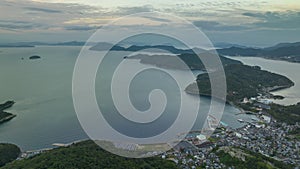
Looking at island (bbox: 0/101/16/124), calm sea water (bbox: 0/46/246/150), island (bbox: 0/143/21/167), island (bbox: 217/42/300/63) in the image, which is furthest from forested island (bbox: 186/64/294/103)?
island (bbox: 217/42/300/63)

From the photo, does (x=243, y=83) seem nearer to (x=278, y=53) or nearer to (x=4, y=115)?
(x=4, y=115)

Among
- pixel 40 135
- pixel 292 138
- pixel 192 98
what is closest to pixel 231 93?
pixel 192 98

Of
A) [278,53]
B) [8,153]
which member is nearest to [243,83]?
[8,153]

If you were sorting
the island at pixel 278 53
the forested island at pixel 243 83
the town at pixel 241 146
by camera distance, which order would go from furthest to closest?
1. the island at pixel 278 53
2. the forested island at pixel 243 83
3. the town at pixel 241 146

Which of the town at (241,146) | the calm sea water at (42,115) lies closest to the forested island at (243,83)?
the calm sea water at (42,115)

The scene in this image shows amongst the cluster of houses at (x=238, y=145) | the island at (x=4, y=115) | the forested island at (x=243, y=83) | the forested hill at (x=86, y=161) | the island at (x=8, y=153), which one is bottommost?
the forested island at (x=243, y=83)

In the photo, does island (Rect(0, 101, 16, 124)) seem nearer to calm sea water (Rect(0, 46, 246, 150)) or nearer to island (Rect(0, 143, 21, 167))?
calm sea water (Rect(0, 46, 246, 150))

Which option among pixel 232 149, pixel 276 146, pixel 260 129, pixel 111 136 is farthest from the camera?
pixel 260 129

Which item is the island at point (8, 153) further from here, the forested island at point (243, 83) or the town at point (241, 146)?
the forested island at point (243, 83)

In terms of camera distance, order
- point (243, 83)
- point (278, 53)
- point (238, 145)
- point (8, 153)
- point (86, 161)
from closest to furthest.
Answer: point (86, 161), point (8, 153), point (238, 145), point (243, 83), point (278, 53)

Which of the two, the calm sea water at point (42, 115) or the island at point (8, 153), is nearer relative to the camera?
the island at point (8, 153)

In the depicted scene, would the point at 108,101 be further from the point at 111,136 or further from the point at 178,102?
the point at 111,136
